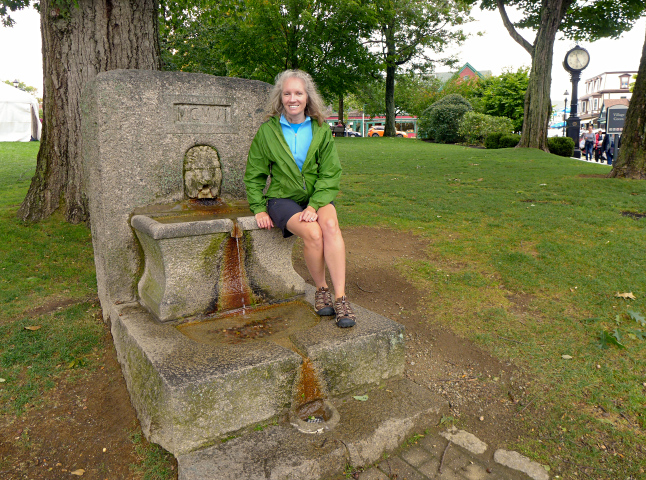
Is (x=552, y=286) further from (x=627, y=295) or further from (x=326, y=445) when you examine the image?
(x=326, y=445)

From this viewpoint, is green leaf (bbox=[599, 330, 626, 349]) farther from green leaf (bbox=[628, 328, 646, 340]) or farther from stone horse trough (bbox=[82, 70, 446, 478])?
stone horse trough (bbox=[82, 70, 446, 478])

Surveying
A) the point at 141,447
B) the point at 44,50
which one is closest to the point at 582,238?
the point at 141,447

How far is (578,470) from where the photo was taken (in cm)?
244

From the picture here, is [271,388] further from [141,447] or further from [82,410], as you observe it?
[82,410]

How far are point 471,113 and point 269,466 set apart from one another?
82.0ft

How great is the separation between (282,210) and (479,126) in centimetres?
2296

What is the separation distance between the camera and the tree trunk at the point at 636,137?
9.12m

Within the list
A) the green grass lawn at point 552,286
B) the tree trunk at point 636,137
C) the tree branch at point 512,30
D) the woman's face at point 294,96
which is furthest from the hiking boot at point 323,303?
the tree branch at point 512,30

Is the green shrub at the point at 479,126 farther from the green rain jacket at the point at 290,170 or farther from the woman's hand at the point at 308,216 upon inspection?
Answer: the woman's hand at the point at 308,216

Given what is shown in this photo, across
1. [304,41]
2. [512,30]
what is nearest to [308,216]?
[512,30]

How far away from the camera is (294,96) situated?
3.36m

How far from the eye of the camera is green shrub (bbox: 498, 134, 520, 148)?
20.3 metres

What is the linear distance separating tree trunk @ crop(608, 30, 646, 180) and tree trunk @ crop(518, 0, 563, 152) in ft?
22.4

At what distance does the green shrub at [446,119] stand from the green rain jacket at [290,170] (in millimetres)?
24226
